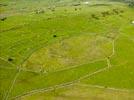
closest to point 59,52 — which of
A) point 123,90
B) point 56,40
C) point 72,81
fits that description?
point 56,40

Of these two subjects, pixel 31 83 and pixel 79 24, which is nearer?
pixel 31 83

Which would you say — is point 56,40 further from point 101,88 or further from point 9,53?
point 101,88

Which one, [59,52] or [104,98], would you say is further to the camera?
[59,52]

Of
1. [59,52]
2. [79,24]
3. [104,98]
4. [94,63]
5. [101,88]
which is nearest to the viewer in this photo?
[104,98]

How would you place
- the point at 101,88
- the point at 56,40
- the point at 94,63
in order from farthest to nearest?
1. the point at 56,40
2. the point at 94,63
3. the point at 101,88

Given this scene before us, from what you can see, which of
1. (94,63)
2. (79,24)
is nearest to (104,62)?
(94,63)

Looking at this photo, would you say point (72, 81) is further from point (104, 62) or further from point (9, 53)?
point (9, 53)
